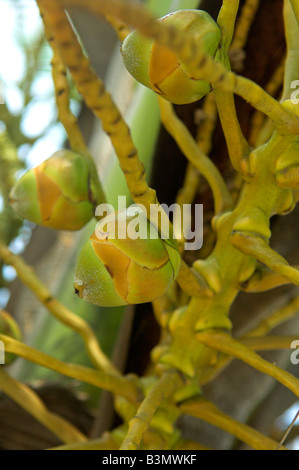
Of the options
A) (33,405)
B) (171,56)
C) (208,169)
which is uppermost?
(171,56)

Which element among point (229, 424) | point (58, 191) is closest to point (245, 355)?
point (229, 424)

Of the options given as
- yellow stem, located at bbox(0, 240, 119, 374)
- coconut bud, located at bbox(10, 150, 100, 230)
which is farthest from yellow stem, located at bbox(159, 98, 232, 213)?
yellow stem, located at bbox(0, 240, 119, 374)

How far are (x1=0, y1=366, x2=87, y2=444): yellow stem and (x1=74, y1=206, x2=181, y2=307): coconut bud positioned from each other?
7.8 inches

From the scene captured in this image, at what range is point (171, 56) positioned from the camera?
38cm

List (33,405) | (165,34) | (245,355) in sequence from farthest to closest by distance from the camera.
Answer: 1. (33,405)
2. (245,355)
3. (165,34)

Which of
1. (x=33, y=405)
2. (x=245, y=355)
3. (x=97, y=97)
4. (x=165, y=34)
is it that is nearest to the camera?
(x=165, y=34)

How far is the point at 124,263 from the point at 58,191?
138 millimetres

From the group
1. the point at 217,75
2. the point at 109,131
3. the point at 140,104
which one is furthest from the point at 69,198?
the point at 140,104

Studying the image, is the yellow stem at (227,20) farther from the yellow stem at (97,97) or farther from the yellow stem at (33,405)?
the yellow stem at (33,405)

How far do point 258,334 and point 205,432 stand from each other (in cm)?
18

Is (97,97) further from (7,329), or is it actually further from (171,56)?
(7,329)

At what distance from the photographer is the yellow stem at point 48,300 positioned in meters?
0.57

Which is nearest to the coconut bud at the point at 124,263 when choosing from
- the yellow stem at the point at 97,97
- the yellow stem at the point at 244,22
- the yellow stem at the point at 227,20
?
the yellow stem at the point at 97,97

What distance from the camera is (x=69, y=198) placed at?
50 cm
